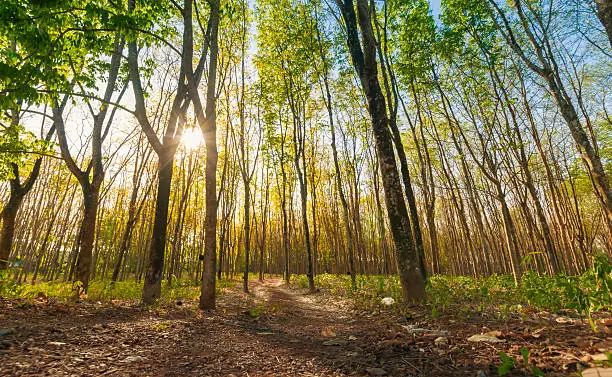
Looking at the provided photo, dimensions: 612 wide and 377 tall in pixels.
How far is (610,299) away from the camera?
2.69 m

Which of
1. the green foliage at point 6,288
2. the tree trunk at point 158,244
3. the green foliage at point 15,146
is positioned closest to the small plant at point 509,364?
the tree trunk at point 158,244

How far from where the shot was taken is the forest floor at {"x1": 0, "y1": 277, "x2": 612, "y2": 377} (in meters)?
2.60

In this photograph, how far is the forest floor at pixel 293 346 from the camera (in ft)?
8.54

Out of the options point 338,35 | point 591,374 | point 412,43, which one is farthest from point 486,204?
point 591,374

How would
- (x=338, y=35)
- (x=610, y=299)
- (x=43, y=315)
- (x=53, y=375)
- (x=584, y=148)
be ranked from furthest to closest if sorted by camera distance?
(x=338, y=35) → (x=584, y=148) → (x=43, y=315) → (x=610, y=299) → (x=53, y=375)

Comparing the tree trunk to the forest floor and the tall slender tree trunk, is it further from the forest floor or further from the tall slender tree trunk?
the tall slender tree trunk

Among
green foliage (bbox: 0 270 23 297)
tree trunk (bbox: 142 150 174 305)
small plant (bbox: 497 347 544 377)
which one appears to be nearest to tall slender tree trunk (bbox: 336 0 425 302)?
small plant (bbox: 497 347 544 377)

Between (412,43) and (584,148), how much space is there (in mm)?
7027

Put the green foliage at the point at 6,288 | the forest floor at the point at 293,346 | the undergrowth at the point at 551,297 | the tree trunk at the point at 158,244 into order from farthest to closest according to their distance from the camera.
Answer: the tree trunk at the point at 158,244, the green foliage at the point at 6,288, the undergrowth at the point at 551,297, the forest floor at the point at 293,346

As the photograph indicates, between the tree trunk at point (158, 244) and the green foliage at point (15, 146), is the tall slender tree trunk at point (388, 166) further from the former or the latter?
the green foliage at point (15, 146)

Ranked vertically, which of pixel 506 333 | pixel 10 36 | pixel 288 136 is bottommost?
pixel 506 333

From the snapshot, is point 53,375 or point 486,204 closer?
point 53,375

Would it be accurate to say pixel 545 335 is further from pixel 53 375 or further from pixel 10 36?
pixel 10 36

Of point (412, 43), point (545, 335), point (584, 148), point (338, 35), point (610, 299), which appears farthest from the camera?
point (338, 35)
